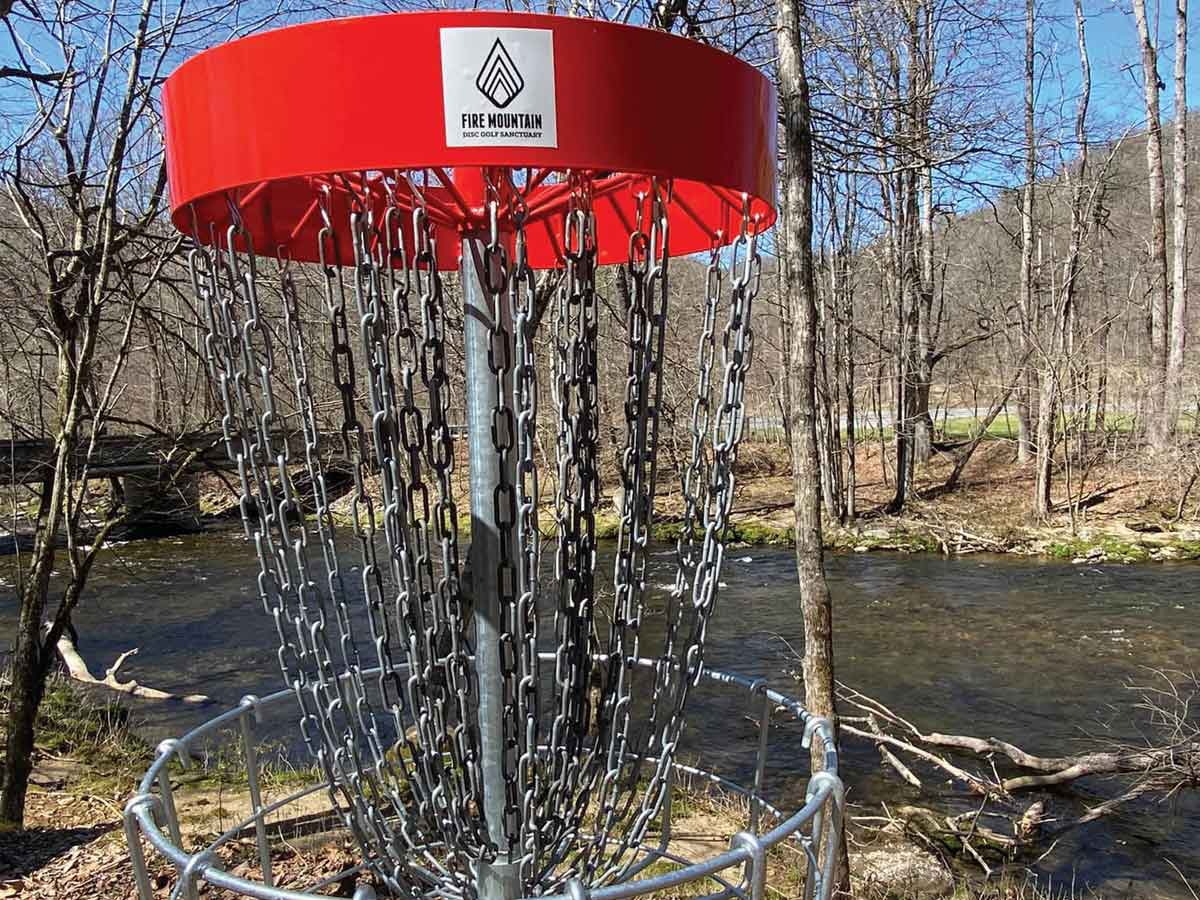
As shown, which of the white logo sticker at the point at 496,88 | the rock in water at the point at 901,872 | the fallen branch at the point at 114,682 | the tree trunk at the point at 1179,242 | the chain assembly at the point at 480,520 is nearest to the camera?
the white logo sticker at the point at 496,88

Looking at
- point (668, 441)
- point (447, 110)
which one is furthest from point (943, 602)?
point (447, 110)

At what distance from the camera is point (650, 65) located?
164cm

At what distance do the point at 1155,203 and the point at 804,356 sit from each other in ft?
49.8

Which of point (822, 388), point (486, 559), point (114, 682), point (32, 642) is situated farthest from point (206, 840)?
point (822, 388)

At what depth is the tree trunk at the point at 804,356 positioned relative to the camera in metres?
4.12

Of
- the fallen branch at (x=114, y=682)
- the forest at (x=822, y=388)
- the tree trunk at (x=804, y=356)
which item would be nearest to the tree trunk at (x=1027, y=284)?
the forest at (x=822, y=388)

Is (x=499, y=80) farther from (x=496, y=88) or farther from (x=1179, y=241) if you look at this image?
(x=1179, y=241)

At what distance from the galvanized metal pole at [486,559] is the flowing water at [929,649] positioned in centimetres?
474

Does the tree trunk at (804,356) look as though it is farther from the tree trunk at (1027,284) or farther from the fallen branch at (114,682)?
the tree trunk at (1027,284)

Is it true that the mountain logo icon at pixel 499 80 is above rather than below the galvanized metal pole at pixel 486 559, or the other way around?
above

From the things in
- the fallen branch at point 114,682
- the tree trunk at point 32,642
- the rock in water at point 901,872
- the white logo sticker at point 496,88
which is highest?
the white logo sticker at point 496,88

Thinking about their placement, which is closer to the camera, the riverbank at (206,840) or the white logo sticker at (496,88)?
the white logo sticker at (496,88)

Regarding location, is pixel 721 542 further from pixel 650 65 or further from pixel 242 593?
pixel 242 593

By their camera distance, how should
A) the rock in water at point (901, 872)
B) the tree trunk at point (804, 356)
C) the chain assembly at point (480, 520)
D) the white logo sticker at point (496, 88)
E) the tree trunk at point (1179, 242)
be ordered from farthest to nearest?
1. the tree trunk at point (1179, 242)
2. the rock in water at point (901, 872)
3. the tree trunk at point (804, 356)
4. the chain assembly at point (480, 520)
5. the white logo sticker at point (496, 88)
